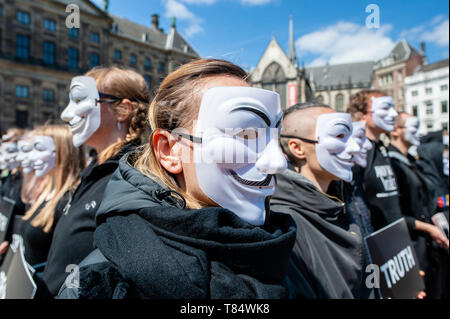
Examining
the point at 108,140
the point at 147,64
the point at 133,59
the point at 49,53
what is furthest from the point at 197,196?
the point at 147,64

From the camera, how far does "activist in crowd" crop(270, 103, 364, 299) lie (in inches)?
69.1

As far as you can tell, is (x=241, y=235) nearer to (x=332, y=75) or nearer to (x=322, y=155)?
(x=322, y=155)

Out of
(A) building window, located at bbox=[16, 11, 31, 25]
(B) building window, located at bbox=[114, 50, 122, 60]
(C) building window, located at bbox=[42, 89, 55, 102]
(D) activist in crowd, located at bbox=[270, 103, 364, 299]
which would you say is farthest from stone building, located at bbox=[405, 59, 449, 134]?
(A) building window, located at bbox=[16, 11, 31, 25]

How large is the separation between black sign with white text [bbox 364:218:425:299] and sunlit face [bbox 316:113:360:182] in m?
0.58

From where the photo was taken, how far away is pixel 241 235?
1.12m

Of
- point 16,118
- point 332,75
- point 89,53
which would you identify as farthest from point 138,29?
point 332,75

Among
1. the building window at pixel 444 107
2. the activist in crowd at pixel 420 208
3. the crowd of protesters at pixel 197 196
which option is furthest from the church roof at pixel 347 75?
the crowd of protesters at pixel 197 196

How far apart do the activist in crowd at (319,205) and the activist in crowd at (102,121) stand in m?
1.21

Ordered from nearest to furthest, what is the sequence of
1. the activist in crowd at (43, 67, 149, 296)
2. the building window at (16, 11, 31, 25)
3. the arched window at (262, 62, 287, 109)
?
the arched window at (262, 62, 287, 109) < the activist in crowd at (43, 67, 149, 296) < the building window at (16, 11, 31, 25)

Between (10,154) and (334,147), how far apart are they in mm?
6705

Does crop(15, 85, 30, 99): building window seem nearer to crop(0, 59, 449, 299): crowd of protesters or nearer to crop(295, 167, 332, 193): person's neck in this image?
crop(0, 59, 449, 299): crowd of protesters

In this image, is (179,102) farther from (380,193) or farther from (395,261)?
(380,193)
